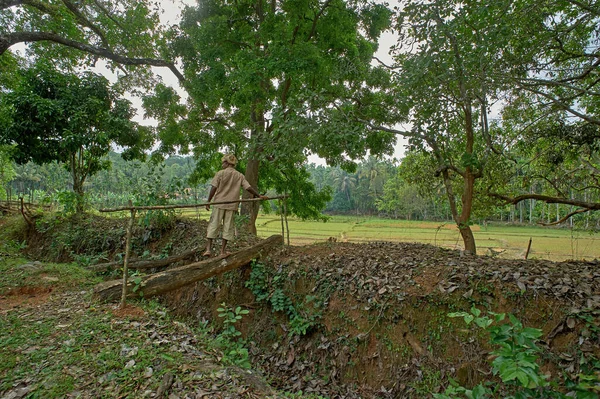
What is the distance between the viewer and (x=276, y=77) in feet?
31.4

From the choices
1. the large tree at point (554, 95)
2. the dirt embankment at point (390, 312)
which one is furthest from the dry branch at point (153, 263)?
the large tree at point (554, 95)

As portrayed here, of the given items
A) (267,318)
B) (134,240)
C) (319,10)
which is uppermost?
(319,10)

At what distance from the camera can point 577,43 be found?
22.7 feet

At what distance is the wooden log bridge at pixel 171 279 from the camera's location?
191 inches

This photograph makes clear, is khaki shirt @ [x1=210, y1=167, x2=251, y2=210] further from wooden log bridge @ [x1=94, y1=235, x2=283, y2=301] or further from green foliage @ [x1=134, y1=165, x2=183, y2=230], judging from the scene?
green foliage @ [x1=134, y1=165, x2=183, y2=230]

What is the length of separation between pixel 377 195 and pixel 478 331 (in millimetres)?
49983

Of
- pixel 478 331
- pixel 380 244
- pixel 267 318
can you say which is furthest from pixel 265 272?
pixel 478 331

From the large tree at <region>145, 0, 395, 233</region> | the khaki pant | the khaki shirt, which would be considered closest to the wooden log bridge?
the khaki pant

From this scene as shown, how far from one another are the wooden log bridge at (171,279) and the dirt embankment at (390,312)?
78 cm

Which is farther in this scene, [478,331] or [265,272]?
[265,272]

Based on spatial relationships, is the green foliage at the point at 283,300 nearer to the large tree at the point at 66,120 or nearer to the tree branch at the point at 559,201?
the tree branch at the point at 559,201

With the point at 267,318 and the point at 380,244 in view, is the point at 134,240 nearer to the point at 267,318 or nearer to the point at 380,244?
the point at 267,318

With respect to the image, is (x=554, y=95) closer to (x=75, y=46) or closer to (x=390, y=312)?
(x=390, y=312)

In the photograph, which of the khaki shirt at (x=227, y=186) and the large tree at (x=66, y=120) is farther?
the large tree at (x=66, y=120)
